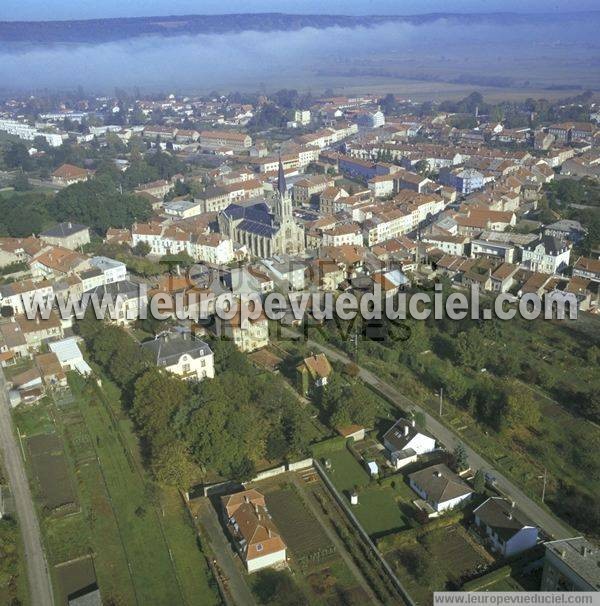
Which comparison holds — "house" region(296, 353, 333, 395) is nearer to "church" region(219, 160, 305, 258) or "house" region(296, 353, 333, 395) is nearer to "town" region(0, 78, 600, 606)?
"town" region(0, 78, 600, 606)

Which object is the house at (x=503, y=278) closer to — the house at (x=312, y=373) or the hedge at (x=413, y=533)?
the house at (x=312, y=373)

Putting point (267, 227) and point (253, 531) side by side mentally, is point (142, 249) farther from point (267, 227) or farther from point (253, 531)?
point (253, 531)

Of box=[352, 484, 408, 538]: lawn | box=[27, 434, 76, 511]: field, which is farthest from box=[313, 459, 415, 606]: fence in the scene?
box=[27, 434, 76, 511]: field

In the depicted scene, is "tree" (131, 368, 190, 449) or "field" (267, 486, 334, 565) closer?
"field" (267, 486, 334, 565)

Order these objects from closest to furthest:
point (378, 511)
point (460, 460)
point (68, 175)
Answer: point (378, 511), point (460, 460), point (68, 175)

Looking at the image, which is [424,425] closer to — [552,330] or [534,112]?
[552,330]

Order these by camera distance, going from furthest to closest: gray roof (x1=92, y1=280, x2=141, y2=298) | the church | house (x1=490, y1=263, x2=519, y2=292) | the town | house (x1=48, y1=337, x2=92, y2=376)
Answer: the church < house (x1=490, y1=263, x2=519, y2=292) < gray roof (x1=92, y1=280, x2=141, y2=298) < house (x1=48, y1=337, x2=92, y2=376) < the town

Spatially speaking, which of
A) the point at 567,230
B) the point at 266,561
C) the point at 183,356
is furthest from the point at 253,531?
the point at 567,230
